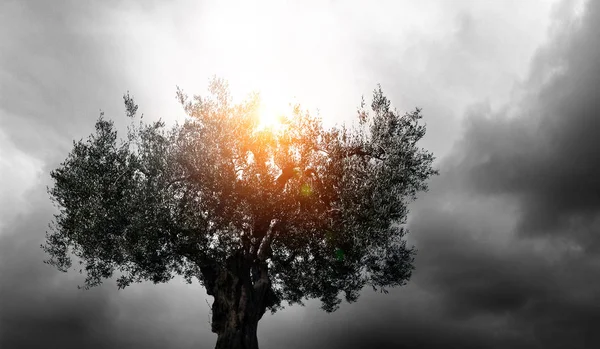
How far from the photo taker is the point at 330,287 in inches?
1185

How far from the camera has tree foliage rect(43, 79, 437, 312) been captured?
930 inches

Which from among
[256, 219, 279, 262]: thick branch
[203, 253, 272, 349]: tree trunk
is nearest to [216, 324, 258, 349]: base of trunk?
[203, 253, 272, 349]: tree trunk

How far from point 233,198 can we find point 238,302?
19.0 ft

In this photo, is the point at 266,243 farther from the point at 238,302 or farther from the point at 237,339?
the point at 237,339

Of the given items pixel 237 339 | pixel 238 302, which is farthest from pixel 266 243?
pixel 237 339

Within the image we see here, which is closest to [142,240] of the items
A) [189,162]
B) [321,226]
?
[189,162]

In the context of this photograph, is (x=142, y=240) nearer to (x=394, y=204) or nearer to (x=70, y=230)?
(x=70, y=230)

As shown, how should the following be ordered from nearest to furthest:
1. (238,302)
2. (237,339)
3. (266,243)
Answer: (237,339)
(238,302)
(266,243)

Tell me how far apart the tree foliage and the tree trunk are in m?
0.25

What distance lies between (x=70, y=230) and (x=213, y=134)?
32.6 ft

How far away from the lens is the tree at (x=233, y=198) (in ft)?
77.5

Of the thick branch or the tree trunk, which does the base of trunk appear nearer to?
the tree trunk

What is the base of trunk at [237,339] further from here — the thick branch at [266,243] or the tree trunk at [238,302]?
the thick branch at [266,243]

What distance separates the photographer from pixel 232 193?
23891 mm
